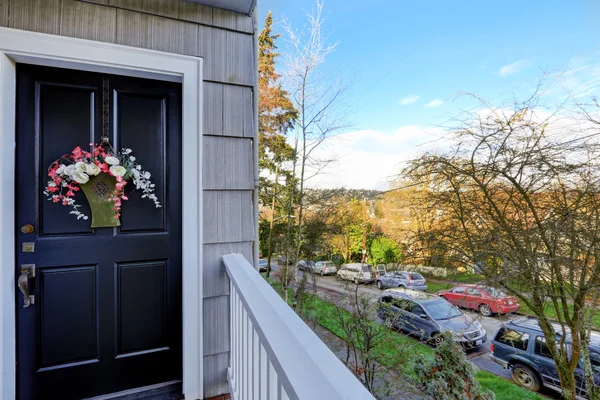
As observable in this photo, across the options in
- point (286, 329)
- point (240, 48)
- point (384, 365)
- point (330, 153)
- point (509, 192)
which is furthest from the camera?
point (330, 153)

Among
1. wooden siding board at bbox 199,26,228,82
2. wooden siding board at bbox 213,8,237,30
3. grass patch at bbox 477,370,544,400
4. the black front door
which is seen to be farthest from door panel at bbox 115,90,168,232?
grass patch at bbox 477,370,544,400

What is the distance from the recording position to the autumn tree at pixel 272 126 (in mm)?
4941

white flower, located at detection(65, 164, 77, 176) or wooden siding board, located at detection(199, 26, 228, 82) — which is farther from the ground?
wooden siding board, located at detection(199, 26, 228, 82)

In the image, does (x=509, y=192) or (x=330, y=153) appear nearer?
(x=509, y=192)

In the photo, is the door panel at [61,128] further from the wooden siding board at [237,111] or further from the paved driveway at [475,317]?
the paved driveway at [475,317]

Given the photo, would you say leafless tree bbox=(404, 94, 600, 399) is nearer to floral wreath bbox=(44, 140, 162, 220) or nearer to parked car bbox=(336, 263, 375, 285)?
parked car bbox=(336, 263, 375, 285)

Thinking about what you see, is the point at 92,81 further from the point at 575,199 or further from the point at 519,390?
the point at 519,390

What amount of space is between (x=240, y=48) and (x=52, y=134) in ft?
3.77

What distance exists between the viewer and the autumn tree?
195 inches

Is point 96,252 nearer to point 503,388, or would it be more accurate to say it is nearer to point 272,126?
point 272,126

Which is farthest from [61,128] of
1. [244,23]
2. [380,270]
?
[380,270]

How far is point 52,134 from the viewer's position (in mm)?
1389

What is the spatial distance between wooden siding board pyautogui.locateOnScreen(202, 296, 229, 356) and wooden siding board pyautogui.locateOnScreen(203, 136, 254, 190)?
0.69 m

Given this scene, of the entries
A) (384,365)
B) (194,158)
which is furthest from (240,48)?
(384,365)
